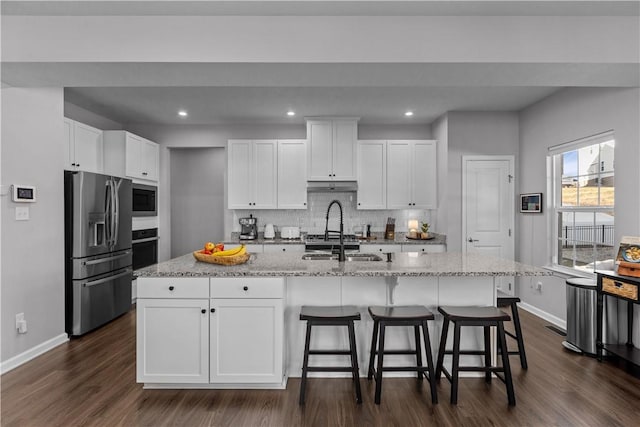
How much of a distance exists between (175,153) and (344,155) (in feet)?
10.3

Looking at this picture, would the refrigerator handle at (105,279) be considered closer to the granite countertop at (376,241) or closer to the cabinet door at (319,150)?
the granite countertop at (376,241)

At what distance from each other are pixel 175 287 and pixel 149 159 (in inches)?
131

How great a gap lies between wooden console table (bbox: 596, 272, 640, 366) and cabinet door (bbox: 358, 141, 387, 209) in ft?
9.16

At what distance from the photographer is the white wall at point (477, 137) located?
197 inches

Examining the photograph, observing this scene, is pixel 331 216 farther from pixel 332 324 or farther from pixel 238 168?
pixel 332 324

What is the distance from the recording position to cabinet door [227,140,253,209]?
5.27 m

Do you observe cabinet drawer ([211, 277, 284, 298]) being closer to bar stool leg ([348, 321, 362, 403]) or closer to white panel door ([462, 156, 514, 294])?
bar stool leg ([348, 321, 362, 403])

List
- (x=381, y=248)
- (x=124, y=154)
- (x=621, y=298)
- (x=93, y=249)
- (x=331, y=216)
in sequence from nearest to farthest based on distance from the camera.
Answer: (x=621, y=298)
(x=93, y=249)
(x=124, y=154)
(x=381, y=248)
(x=331, y=216)

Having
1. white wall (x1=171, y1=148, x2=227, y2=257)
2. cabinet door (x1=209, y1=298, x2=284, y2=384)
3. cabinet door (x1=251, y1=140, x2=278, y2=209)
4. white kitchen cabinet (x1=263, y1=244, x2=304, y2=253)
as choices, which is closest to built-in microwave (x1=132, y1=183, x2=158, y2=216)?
white wall (x1=171, y1=148, x2=227, y2=257)

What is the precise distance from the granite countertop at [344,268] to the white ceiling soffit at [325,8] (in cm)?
182

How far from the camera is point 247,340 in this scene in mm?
2490

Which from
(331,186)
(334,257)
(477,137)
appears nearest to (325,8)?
(334,257)

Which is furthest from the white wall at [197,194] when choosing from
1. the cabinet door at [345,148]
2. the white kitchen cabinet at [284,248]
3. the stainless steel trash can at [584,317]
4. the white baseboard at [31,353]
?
the stainless steel trash can at [584,317]

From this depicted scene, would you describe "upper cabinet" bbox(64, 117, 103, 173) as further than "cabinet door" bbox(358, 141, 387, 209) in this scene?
No
